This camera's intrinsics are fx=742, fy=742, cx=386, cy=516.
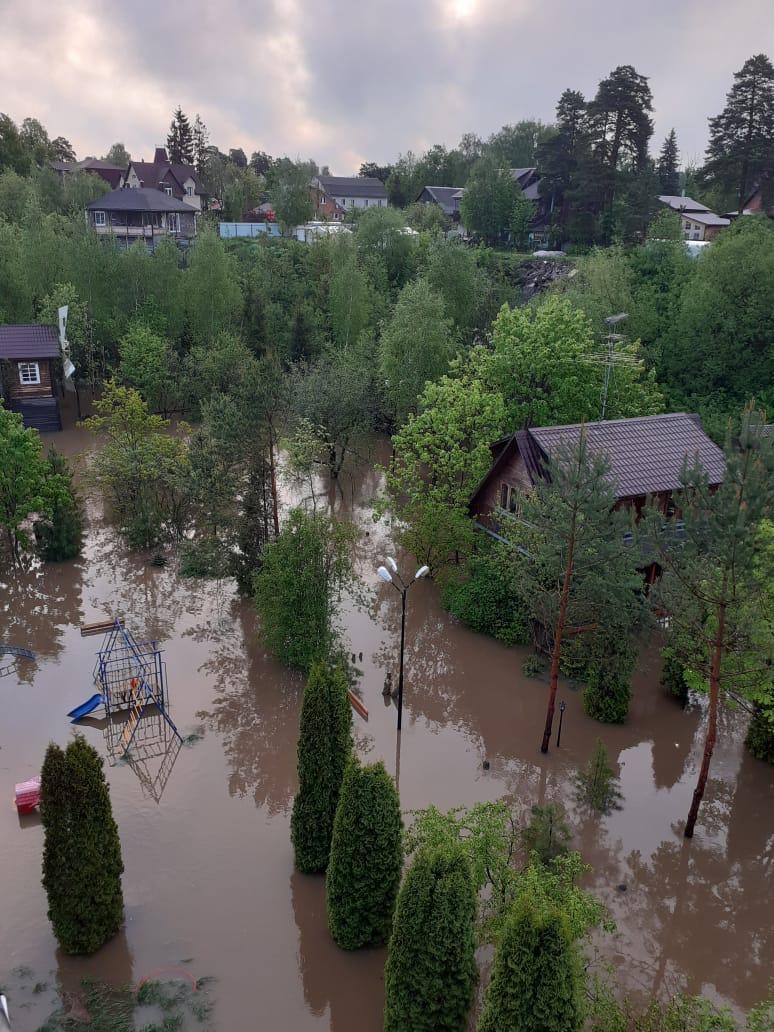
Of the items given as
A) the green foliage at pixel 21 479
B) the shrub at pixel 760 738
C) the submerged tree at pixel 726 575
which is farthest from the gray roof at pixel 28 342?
the shrub at pixel 760 738

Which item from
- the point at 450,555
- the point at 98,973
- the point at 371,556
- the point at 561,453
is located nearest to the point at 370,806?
the point at 98,973

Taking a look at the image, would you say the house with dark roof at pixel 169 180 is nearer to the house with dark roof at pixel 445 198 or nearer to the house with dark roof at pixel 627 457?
the house with dark roof at pixel 445 198

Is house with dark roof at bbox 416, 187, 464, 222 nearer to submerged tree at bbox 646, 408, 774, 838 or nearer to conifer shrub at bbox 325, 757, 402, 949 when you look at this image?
submerged tree at bbox 646, 408, 774, 838

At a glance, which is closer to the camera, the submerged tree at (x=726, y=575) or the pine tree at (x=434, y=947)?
the pine tree at (x=434, y=947)

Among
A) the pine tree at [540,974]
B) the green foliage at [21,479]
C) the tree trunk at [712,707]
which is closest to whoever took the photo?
the pine tree at [540,974]

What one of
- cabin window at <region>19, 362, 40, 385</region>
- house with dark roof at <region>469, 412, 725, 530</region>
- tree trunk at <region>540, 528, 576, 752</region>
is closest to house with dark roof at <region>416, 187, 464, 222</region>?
cabin window at <region>19, 362, 40, 385</region>

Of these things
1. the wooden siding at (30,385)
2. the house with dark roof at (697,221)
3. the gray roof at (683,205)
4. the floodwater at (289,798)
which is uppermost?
the gray roof at (683,205)
